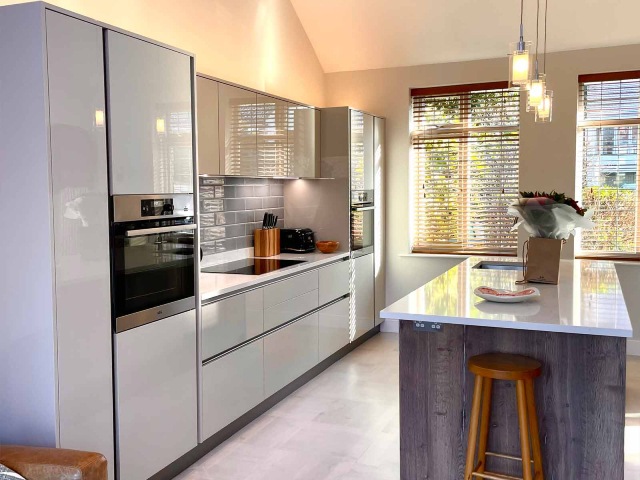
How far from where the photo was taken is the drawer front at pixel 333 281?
5242mm

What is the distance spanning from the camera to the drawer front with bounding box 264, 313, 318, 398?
4.40 meters

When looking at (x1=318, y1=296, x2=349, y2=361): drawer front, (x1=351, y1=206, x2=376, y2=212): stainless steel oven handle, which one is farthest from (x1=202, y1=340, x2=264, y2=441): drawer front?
(x1=351, y1=206, x2=376, y2=212): stainless steel oven handle

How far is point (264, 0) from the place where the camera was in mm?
5543

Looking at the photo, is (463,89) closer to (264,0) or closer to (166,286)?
(264,0)

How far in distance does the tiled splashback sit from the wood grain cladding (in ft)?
7.13

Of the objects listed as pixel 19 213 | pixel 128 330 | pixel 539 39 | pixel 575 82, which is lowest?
pixel 128 330

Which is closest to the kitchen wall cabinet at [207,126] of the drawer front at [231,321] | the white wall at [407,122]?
the drawer front at [231,321]

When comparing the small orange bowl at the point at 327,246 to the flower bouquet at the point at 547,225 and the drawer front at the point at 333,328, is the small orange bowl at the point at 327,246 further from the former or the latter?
the flower bouquet at the point at 547,225

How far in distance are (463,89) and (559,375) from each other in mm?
3974

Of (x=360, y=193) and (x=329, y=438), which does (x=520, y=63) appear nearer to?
(x=329, y=438)

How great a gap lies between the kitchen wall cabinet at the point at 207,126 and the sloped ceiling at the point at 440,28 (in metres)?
2.37

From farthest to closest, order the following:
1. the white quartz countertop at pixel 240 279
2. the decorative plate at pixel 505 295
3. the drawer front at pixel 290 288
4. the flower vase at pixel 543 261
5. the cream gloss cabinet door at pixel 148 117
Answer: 1. the drawer front at pixel 290 288
2. the white quartz countertop at pixel 240 279
3. the flower vase at pixel 543 261
4. the decorative plate at pixel 505 295
5. the cream gloss cabinet door at pixel 148 117

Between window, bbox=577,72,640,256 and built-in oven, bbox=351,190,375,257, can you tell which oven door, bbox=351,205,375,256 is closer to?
built-in oven, bbox=351,190,375,257

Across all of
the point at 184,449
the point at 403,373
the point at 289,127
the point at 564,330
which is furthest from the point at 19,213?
the point at 289,127
